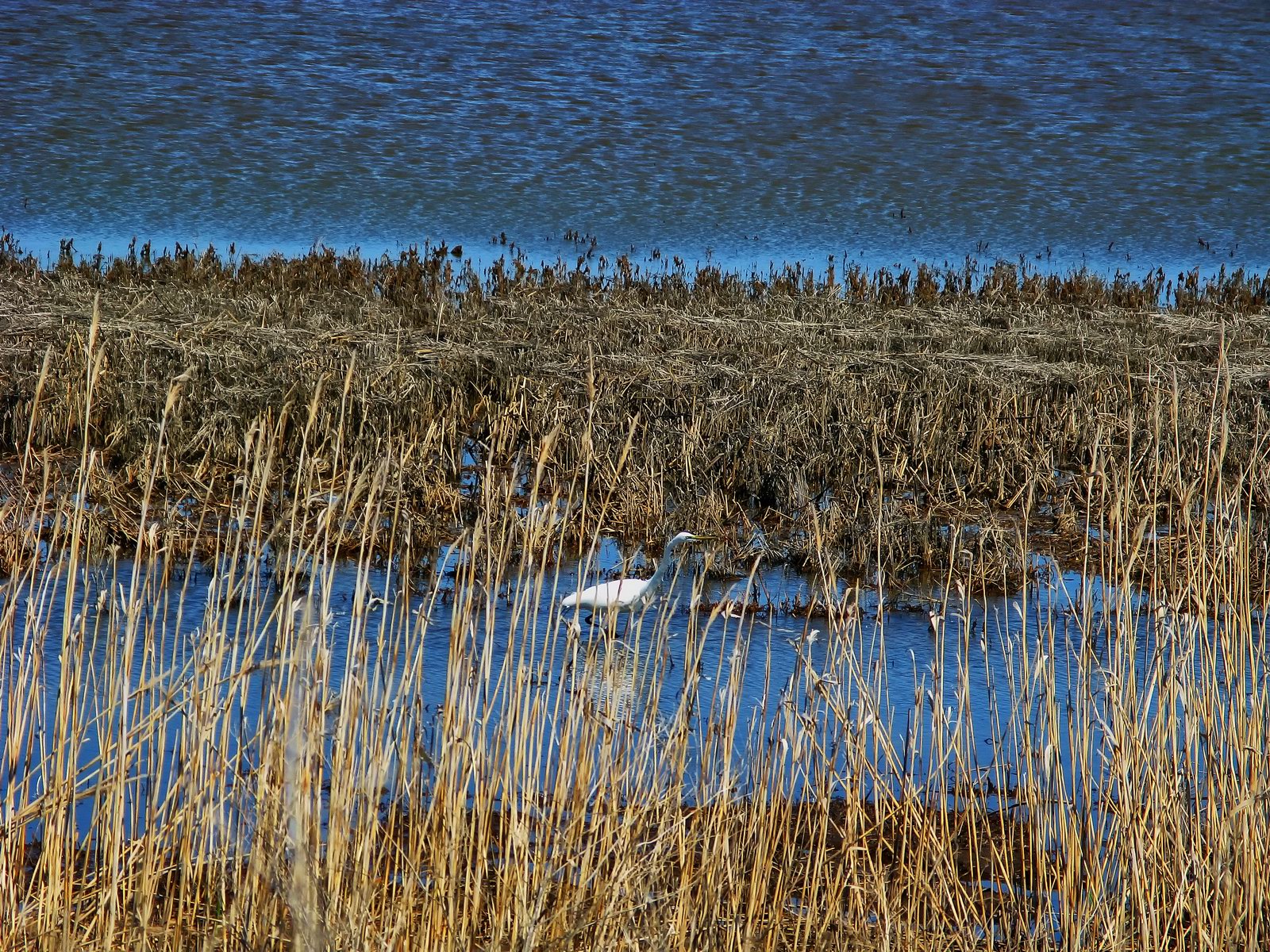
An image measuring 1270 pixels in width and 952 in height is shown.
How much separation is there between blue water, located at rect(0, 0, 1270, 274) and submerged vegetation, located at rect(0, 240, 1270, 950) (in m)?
4.68

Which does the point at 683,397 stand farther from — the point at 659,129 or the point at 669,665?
the point at 659,129

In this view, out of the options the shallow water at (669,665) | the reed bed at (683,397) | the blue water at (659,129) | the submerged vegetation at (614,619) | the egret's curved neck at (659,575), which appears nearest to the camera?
the submerged vegetation at (614,619)

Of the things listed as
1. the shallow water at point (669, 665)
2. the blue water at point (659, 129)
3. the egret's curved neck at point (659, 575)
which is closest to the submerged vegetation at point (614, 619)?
the shallow water at point (669, 665)

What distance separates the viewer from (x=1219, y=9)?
101ft

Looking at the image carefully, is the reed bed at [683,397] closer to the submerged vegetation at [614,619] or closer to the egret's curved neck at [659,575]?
the submerged vegetation at [614,619]

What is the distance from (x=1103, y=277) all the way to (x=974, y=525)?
9.42 m

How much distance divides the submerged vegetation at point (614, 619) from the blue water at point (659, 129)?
4680 millimetres

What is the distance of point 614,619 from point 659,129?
840 inches

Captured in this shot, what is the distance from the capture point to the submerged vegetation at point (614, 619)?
2885mm

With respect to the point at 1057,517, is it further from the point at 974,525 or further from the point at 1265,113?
the point at 1265,113

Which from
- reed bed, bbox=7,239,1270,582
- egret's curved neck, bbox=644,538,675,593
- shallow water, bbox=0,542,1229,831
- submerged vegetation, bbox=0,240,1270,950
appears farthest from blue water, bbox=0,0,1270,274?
egret's curved neck, bbox=644,538,675,593

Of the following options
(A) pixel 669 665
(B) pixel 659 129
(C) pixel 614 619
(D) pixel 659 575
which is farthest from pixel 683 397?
(B) pixel 659 129

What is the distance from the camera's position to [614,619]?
14.0 ft

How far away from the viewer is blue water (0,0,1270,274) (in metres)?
19.3
